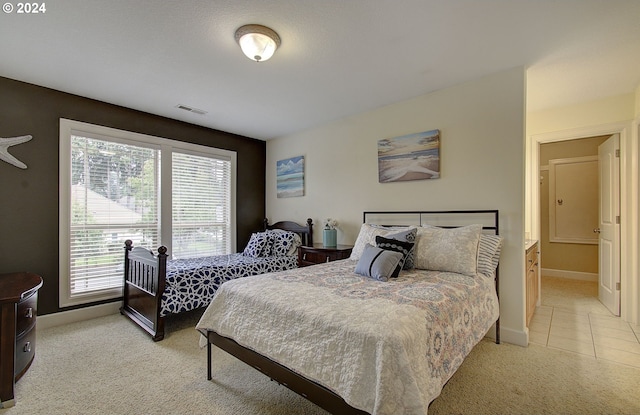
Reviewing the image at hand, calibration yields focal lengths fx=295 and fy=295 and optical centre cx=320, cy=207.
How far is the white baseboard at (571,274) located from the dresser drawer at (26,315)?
7.20 m

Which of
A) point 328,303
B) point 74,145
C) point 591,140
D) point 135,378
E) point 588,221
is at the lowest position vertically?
point 135,378

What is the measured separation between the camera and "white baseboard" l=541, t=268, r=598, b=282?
16.4 ft

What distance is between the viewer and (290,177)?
15.6ft

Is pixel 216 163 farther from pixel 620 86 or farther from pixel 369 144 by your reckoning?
pixel 620 86

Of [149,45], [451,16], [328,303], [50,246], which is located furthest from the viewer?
[50,246]

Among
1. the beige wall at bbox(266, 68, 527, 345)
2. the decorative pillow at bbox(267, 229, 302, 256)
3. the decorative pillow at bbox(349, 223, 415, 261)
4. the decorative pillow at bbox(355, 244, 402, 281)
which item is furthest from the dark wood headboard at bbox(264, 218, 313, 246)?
the decorative pillow at bbox(355, 244, 402, 281)

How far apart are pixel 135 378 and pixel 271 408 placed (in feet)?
3.63

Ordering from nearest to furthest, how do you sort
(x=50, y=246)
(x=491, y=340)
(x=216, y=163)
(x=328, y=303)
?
1. (x=328, y=303)
2. (x=491, y=340)
3. (x=50, y=246)
4. (x=216, y=163)

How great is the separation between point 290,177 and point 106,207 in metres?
2.46

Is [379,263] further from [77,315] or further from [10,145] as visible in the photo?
[10,145]

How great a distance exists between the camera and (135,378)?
2158mm

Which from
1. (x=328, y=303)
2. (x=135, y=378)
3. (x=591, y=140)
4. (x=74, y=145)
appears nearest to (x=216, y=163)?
(x=74, y=145)

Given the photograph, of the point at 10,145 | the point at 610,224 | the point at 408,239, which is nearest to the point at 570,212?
the point at 610,224

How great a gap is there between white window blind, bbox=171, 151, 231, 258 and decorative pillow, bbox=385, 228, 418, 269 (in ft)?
9.52
